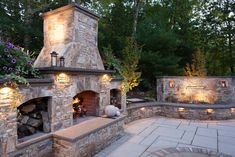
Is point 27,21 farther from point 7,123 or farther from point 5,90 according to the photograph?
point 7,123

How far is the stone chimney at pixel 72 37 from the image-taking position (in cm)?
516

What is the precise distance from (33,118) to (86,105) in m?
2.14

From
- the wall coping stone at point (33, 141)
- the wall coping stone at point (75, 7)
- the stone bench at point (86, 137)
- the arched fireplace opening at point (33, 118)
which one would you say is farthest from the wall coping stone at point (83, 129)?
the wall coping stone at point (75, 7)

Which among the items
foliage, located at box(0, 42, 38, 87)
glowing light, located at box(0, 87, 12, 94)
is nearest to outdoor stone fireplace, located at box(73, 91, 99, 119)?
foliage, located at box(0, 42, 38, 87)

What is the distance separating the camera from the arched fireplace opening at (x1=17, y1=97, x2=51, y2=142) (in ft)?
13.4

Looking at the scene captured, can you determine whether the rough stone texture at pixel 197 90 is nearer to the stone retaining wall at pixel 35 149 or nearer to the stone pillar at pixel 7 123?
the stone retaining wall at pixel 35 149

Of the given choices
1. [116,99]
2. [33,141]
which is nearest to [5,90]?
[33,141]

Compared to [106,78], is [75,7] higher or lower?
higher

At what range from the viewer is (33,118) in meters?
4.37

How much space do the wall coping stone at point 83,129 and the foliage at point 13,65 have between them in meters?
1.57

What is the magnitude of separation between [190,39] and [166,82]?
6810 mm

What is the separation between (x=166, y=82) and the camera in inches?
382

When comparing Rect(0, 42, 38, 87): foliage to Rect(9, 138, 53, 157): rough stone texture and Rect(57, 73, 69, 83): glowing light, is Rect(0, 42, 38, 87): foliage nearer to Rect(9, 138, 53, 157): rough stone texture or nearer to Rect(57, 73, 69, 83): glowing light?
Rect(57, 73, 69, 83): glowing light

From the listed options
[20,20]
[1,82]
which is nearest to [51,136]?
[1,82]
